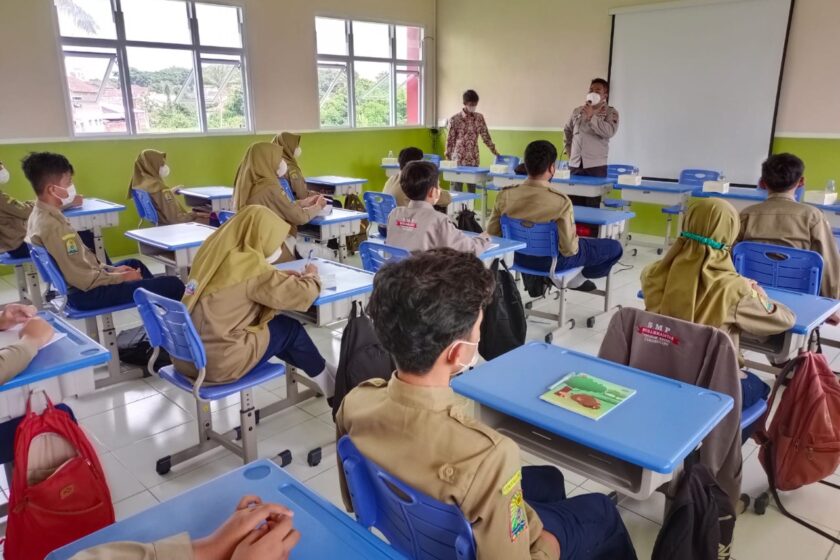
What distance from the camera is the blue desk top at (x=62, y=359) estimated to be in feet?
5.76

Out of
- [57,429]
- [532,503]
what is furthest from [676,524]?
[57,429]

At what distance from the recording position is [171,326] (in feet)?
7.48

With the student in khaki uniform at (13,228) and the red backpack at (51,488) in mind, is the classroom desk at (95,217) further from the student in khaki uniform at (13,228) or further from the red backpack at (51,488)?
the red backpack at (51,488)

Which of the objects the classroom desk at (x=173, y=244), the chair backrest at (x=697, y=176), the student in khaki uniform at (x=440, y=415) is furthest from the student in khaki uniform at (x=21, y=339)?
the chair backrest at (x=697, y=176)

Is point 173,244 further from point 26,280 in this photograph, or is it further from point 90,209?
point 26,280

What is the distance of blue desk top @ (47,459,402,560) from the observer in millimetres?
1111

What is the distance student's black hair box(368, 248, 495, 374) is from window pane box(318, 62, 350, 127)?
7494mm

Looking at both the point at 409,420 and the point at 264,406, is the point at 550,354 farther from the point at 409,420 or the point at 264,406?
the point at 264,406

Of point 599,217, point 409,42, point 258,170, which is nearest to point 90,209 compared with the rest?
point 258,170

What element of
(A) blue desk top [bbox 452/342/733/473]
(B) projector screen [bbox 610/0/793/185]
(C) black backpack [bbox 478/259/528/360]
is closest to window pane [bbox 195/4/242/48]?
(B) projector screen [bbox 610/0/793/185]

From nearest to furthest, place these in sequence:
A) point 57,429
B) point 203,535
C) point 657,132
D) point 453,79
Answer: point 203,535, point 57,429, point 657,132, point 453,79

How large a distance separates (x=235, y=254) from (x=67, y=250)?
136cm

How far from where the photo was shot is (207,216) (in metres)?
5.55

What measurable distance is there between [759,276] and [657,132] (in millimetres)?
4346
